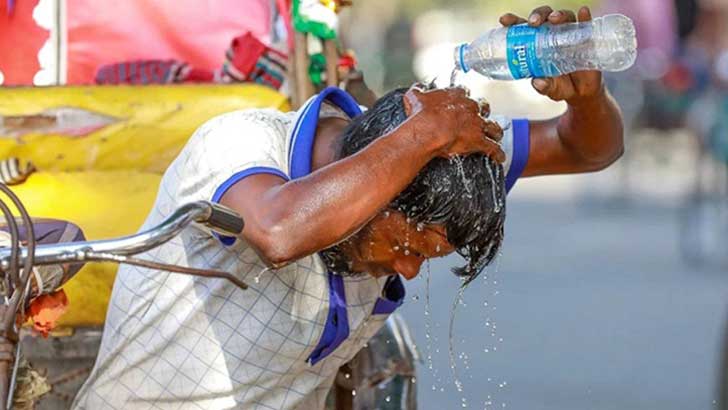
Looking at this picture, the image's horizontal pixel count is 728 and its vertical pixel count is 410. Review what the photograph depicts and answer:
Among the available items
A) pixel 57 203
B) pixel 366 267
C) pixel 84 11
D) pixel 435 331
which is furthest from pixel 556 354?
pixel 366 267

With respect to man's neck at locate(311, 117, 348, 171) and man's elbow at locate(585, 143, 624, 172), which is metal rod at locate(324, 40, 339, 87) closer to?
man's elbow at locate(585, 143, 624, 172)

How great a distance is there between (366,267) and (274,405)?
0.39 metres

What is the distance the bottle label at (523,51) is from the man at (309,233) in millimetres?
31

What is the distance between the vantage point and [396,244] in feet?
9.11

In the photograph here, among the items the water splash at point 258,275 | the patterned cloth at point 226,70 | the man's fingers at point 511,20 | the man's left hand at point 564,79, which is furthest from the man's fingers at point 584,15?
the patterned cloth at point 226,70

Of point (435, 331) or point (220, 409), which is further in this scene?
point (435, 331)

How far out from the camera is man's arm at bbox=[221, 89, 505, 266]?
2566mm

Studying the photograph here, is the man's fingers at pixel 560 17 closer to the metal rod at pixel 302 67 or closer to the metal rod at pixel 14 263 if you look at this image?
the metal rod at pixel 302 67

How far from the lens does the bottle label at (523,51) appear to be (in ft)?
9.65

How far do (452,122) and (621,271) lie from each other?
8014 millimetres

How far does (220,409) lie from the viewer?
118 inches

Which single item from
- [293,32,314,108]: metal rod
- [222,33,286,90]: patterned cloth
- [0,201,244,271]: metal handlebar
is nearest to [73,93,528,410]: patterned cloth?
[0,201,244,271]: metal handlebar

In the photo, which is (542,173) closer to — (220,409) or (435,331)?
(220,409)

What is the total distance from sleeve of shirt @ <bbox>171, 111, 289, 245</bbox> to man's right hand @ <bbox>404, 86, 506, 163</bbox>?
0.26 meters
